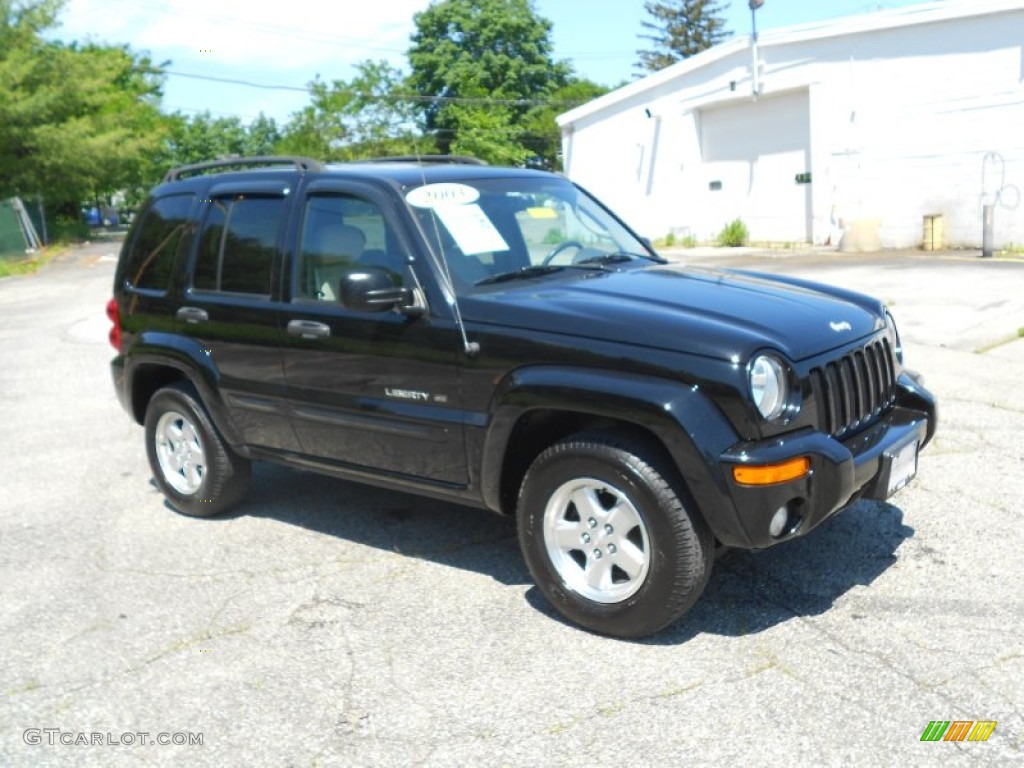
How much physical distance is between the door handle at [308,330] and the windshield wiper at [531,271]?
0.81 meters

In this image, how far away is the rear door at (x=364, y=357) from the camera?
14.9 feet

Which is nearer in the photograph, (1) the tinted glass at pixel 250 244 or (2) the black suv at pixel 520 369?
(2) the black suv at pixel 520 369

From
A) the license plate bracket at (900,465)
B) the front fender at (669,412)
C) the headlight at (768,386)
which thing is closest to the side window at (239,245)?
the front fender at (669,412)

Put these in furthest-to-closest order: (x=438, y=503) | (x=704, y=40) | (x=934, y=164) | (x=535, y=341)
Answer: (x=704, y=40), (x=934, y=164), (x=438, y=503), (x=535, y=341)

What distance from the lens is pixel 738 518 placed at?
373cm

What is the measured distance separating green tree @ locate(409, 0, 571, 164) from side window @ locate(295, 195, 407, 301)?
53102 millimetres

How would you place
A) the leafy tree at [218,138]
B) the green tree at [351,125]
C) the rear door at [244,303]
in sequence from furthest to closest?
the leafy tree at [218,138], the green tree at [351,125], the rear door at [244,303]

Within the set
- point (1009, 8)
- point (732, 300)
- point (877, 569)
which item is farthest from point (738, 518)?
point (1009, 8)

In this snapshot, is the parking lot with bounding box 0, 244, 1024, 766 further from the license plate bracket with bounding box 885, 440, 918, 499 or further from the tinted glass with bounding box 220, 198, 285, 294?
the tinted glass with bounding box 220, 198, 285, 294

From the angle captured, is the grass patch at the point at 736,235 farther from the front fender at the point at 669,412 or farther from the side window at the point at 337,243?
the front fender at the point at 669,412

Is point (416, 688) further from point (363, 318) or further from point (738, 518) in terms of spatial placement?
point (363, 318)

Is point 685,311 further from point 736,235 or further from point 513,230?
point 736,235

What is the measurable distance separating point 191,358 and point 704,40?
68805 mm

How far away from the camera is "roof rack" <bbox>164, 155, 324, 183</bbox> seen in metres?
5.27
